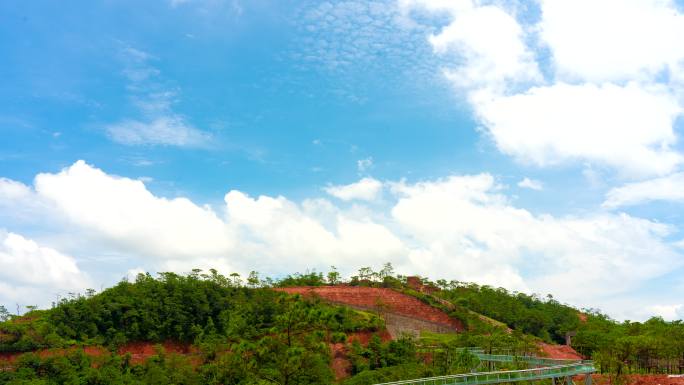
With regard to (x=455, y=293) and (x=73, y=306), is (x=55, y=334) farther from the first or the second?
(x=455, y=293)

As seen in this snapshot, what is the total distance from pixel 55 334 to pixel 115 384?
1371 centimetres

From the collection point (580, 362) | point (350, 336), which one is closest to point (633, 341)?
point (580, 362)

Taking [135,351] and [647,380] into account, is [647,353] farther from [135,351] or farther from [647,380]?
[135,351]

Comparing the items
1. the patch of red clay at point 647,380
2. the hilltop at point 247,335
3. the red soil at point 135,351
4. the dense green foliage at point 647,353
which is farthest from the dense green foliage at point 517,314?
the red soil at point 135,351

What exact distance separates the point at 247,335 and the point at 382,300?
27.0 metres

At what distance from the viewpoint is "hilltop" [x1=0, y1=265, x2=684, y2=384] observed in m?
45.2

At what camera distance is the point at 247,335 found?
50.6 metres

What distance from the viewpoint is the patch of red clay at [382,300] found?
71713 mm

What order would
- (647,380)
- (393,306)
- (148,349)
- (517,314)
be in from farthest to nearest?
1. (517,314)
2. (393,306)
3. (148,349)
4. (647,380)

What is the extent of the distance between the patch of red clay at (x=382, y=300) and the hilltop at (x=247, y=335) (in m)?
0.14

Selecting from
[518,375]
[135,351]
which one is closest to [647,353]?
[518,375]

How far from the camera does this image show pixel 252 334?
54.1 metres

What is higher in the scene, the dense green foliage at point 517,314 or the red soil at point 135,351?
the dense green foliage at point 517,314

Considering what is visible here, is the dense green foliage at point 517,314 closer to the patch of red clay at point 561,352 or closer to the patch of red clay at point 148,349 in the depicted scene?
the patch of red clay at point 561,352
